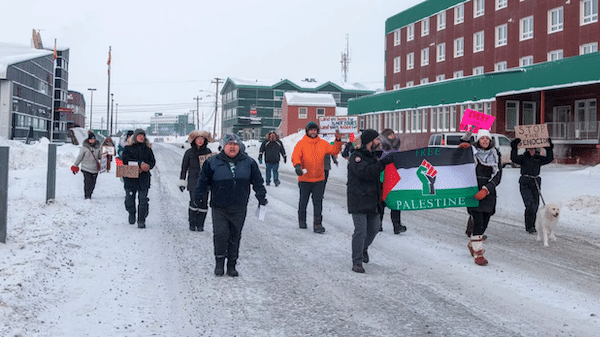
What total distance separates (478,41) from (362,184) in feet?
140

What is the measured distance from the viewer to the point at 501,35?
43750 mm

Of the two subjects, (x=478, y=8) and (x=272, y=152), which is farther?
(x=478, y=8)

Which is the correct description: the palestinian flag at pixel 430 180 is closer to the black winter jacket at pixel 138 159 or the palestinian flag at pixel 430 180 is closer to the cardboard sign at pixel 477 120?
the cardboard sign at pixel 477 120

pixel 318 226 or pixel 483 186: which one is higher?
pixel 483 186

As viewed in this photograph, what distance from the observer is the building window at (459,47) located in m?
48.2

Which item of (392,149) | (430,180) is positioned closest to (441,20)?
(392,149)

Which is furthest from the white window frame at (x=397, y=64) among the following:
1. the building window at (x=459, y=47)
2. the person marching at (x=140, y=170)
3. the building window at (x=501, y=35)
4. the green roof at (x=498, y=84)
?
the person marching at (x=140, y=170)

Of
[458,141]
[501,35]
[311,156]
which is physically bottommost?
[311,156]

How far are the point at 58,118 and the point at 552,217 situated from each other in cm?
9644

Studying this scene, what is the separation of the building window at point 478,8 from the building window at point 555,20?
7.75 metres

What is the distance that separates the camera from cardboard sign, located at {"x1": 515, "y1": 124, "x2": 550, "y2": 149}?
33.7 feet

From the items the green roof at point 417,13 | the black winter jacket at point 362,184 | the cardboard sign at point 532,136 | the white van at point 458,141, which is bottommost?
the black winter jacket at point 362,184

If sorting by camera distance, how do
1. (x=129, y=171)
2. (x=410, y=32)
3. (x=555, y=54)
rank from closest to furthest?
(x=129, y=171), (x=555, y=54), (x=410, y=32)

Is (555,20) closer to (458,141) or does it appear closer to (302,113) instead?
(458,141)
